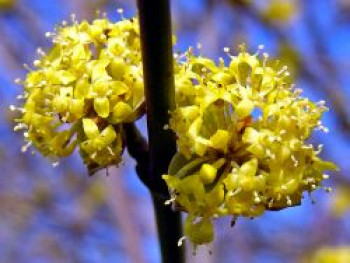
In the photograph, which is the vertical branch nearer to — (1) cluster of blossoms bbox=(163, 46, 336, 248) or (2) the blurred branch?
(1) cluster of blossoms bbox=(163, 46, 336, 248)

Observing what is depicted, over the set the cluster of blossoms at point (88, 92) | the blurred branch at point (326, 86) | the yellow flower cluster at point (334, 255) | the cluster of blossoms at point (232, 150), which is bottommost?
the cluster of blossoms at point (232, 150)

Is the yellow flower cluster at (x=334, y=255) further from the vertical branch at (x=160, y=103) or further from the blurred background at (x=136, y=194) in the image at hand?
the vertical branch at (x=160, y=103)

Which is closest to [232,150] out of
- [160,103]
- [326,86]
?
[160,103]

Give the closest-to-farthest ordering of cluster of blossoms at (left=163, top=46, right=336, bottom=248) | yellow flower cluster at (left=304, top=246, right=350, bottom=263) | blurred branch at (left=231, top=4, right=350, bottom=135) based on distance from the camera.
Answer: cluster of blossoms at (left=163, top=46, right=336, bottom=248) < yellow flower cluster at (left=304, top=246, right=350, bottom=263) < blurred branch at (left=231, top=4, right=350, bottom=135)

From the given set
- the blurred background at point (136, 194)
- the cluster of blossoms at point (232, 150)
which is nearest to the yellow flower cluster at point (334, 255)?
the blurred background at point (136, 194)

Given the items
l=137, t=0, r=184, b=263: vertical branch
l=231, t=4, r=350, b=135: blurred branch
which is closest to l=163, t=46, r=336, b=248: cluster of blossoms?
l=137, t=0, r=184, b=263: vertical branch

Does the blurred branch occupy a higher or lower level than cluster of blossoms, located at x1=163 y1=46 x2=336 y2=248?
higher
